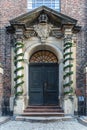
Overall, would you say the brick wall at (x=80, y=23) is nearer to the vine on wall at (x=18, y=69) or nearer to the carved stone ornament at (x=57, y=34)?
the carved stone ornament at (x=57, y=34)

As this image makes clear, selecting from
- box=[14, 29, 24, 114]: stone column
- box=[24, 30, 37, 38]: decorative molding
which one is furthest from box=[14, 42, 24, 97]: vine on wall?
box=[24, 30, 37, 38]: decorative molding

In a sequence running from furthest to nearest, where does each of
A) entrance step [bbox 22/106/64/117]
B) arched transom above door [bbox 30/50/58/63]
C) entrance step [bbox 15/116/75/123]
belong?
1. arched transom above door [bbox 30/50/58/63]
2. entrance step [bbox 22/106/64/117]
3. entrance step [bbox 15/116/75/123]

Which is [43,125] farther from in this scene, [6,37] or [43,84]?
[6,37]

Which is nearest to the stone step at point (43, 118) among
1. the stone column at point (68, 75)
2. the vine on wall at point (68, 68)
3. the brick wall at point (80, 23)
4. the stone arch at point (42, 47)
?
the stone column at point (68, 75)

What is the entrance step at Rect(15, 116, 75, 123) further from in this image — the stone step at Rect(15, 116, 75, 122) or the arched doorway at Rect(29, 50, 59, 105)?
the arched doorway at Rect(29, 50, 59, 105)

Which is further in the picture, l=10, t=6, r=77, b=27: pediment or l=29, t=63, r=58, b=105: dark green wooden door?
l=29, t=63, r=58, b=105: dark green wooden door

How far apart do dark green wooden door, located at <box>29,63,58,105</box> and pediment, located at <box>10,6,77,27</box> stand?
2.12 metres

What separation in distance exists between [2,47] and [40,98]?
3143mm

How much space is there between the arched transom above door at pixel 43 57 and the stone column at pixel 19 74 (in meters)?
1.14

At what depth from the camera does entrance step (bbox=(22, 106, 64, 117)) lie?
40.8 ft

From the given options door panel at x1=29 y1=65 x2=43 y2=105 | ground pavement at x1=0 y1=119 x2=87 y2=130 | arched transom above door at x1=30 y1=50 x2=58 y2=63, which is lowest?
ground pavement at x1=0 y1=119 x2=87 y2=130

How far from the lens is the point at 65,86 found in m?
12.9

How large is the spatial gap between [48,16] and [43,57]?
2082mm

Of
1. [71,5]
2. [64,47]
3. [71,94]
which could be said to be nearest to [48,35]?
[64,47]
